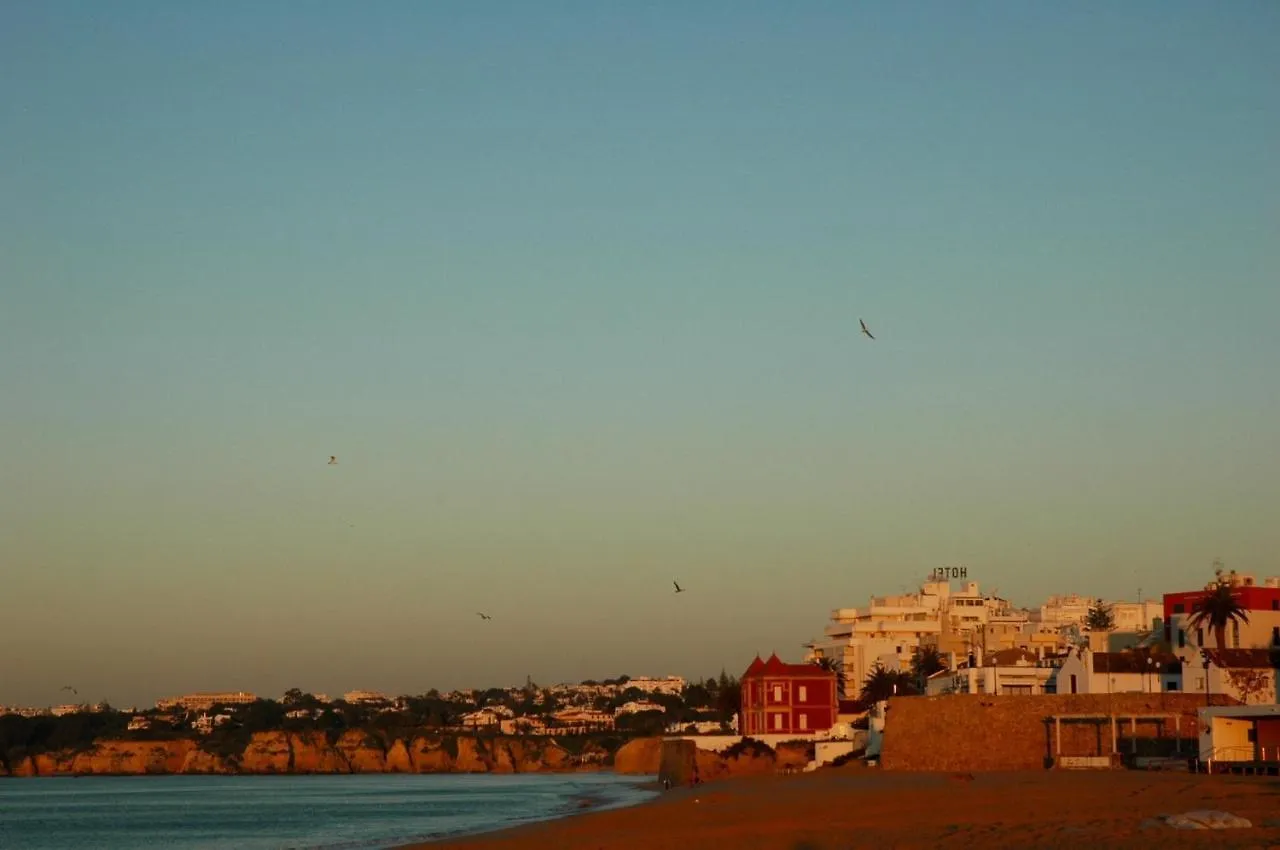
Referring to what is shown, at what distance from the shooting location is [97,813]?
93.0 meters

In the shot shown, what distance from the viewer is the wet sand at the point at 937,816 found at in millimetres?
31594

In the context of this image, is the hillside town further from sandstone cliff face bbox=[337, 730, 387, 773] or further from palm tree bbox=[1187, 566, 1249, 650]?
sandstone cliff face bbox=[337, 730, 387, 773]

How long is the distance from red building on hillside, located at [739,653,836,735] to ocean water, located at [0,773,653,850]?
833cm

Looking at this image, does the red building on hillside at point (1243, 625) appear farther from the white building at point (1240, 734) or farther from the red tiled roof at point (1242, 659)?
the white building at point (1240, 734)

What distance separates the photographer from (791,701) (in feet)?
302

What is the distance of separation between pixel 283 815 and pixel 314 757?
355 ft

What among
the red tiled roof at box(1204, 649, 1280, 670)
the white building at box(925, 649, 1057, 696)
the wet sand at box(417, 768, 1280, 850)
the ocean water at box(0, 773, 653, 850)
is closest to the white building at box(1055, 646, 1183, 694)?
the white building at box(925, 649, 1057, 696)

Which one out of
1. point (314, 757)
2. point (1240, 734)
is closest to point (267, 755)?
point (314, 757)

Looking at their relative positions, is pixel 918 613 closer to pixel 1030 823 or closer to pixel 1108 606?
pixel 1108 606

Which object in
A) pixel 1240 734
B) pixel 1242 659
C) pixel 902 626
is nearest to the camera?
pixel 1240 734

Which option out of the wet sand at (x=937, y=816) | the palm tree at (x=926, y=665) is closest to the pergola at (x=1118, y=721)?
the wet sand at (x=937, y=816)

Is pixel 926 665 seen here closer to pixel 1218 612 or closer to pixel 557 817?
pixel 1218 612

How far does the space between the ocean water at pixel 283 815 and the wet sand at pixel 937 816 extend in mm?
8733

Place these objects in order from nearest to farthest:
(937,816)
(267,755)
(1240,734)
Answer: (937,816)
(1240,734)
(267,755)
